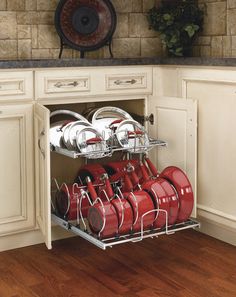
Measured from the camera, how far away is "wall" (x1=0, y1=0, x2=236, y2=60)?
137 inches

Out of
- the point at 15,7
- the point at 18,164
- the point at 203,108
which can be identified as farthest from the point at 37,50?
Answer: the point at 203,108

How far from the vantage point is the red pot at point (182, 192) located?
3061 millimetres

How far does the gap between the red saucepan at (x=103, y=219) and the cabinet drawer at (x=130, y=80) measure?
821 mm

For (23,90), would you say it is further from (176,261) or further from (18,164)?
(176,261)

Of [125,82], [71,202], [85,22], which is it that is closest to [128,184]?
[71,202]

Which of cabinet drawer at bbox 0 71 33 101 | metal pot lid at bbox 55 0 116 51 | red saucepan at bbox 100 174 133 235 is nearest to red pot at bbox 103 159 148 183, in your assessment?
red saucepan at bbox 100 174 133 235

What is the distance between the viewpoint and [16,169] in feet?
10.4

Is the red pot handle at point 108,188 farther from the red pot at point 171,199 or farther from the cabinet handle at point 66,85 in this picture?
the cabinet handle at point 66,85

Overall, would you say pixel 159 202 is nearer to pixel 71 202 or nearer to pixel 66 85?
pixel 71 202

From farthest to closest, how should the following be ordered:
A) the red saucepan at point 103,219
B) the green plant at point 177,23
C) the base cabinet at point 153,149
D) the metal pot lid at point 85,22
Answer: the green plant at point 177,23, the metal pot lid at point 85,22, the base cabinet at point 153,149, the red saucepan at point 103,219

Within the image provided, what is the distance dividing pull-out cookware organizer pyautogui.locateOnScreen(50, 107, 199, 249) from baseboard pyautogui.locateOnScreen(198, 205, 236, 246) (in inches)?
8.6

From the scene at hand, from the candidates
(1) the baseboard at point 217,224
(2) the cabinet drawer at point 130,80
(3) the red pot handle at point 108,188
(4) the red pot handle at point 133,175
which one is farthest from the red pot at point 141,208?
(2) the cabinet drawer at point 130,80

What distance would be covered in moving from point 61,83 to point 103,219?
86cm

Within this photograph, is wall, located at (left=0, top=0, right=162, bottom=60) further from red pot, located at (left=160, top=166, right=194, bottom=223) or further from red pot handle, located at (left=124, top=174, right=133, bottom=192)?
red pot, located at (left=160, top=166, right=194, bottom=223)
